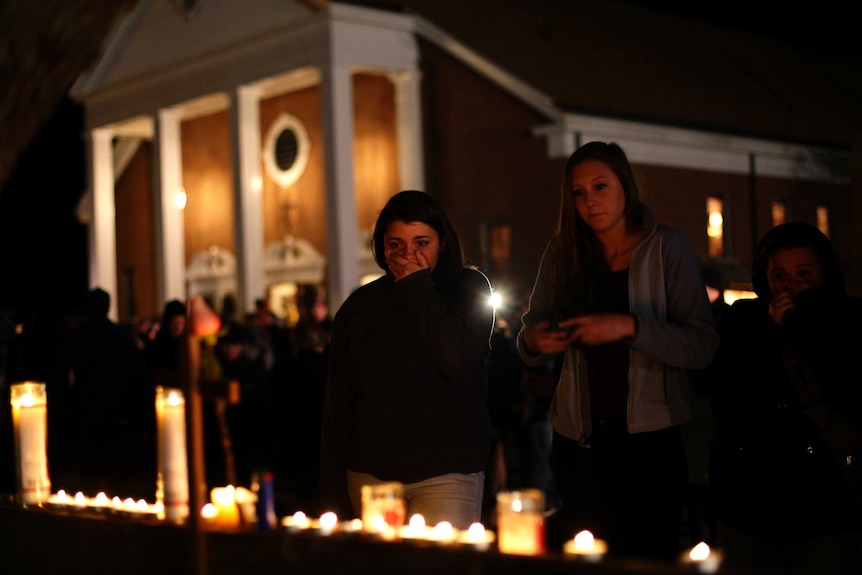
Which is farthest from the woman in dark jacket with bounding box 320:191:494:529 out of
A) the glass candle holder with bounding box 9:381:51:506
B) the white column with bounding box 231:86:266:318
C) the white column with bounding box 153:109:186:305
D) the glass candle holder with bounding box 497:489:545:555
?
the white column with bounding box 153:109:186:305

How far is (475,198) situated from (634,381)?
843 inches

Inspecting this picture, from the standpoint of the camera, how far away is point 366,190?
1094 inches

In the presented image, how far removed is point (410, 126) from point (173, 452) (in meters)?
22.5

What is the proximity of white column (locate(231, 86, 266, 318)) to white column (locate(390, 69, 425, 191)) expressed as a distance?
3.56m

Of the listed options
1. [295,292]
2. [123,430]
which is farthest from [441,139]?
[123,430]

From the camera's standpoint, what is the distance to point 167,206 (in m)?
30.4

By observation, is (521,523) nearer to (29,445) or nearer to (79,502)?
(79,502)

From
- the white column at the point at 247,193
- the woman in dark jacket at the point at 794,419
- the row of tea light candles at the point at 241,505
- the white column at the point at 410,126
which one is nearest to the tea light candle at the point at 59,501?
the row of tea light candles at the point at 241,505

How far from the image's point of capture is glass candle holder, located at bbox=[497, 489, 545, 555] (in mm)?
2699

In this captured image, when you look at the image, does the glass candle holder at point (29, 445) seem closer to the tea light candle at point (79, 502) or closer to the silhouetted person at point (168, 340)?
the tea light candle at point (79, 502)

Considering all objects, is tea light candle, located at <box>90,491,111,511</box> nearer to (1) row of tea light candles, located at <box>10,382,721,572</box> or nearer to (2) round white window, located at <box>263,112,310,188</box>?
(1) row of tea light candles, located at <box>10,382,721,572</box>

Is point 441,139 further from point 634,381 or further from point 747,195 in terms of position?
point 634,381

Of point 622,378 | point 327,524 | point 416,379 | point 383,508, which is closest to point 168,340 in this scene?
point 416,379

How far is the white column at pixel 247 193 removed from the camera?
2702 cm
